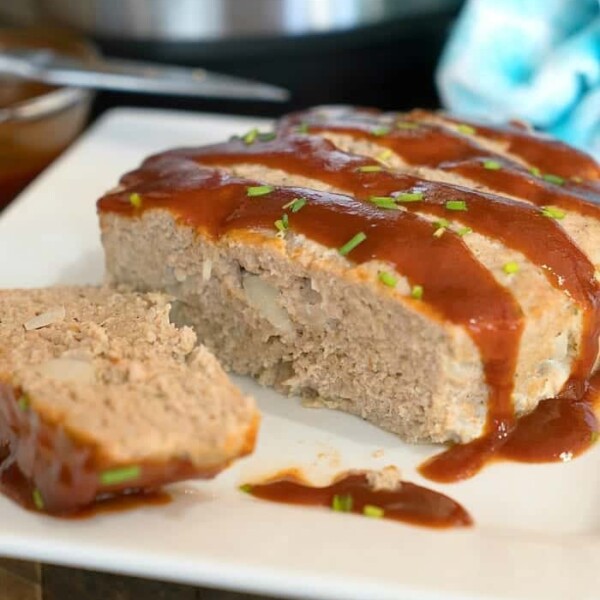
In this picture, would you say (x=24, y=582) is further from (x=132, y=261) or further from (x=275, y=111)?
(x=275, y=111)

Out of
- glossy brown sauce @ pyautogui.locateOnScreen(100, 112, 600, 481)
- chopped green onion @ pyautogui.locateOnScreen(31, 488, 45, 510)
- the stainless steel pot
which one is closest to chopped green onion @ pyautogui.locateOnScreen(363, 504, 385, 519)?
glossy brown sauce @ pyautogui.locateOnScreen(100, 112, 600, 481)

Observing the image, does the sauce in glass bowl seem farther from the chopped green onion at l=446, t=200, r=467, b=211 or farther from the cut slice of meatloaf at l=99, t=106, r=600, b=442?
the chopped green onion at l=446, t=200, r=467, b=211

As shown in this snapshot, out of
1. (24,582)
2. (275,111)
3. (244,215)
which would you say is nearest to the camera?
(24,582)

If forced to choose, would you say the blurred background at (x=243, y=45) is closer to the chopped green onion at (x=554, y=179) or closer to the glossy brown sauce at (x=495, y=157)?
the glossy brown sauce at (x=495, y=157)

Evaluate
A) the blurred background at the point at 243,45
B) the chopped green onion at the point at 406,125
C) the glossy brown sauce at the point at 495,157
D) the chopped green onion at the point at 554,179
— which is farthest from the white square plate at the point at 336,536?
the blurred background at the point at 243,45

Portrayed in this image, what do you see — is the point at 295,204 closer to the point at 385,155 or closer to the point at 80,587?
the point at 385,155

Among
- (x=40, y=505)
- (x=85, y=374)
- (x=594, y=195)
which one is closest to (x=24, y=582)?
(x=40, y=505)
